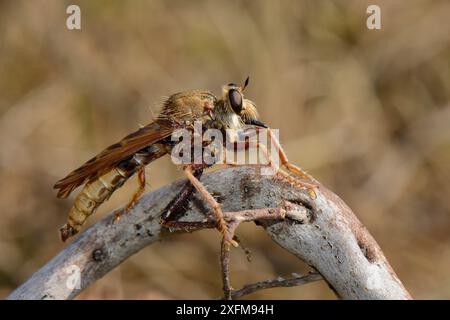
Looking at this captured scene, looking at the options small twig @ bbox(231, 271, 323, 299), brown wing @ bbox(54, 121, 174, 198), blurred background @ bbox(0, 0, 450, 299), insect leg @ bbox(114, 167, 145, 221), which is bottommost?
small twig @ bbox(231, 271, 323, 299)

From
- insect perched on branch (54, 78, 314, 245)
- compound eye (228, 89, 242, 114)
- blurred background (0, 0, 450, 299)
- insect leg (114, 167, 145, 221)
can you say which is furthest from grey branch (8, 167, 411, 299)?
blurred background (0, 0, 450, 299)

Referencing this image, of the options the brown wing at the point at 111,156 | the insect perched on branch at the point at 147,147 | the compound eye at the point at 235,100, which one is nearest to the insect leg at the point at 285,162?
the insect perched on branch at the point at 147,147

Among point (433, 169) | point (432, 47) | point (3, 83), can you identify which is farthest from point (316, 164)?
point (3, 83)

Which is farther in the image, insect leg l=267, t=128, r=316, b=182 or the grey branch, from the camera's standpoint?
insect leg l=267, t=128, r=316, b=182

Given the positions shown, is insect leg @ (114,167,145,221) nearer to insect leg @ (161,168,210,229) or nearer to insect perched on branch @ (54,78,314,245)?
insect perched on branch @ (54,78,314,245)

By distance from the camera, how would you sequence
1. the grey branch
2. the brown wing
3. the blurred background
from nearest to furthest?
the grey branch, the brown wing, the blurred background

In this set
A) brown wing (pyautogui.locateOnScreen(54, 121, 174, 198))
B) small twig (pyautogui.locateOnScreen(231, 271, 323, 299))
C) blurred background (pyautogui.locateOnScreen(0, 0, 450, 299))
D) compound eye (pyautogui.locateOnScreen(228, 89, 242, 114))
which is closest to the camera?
small twig (pyautogui.locateOnScreen(231, 271, 323, 299))
